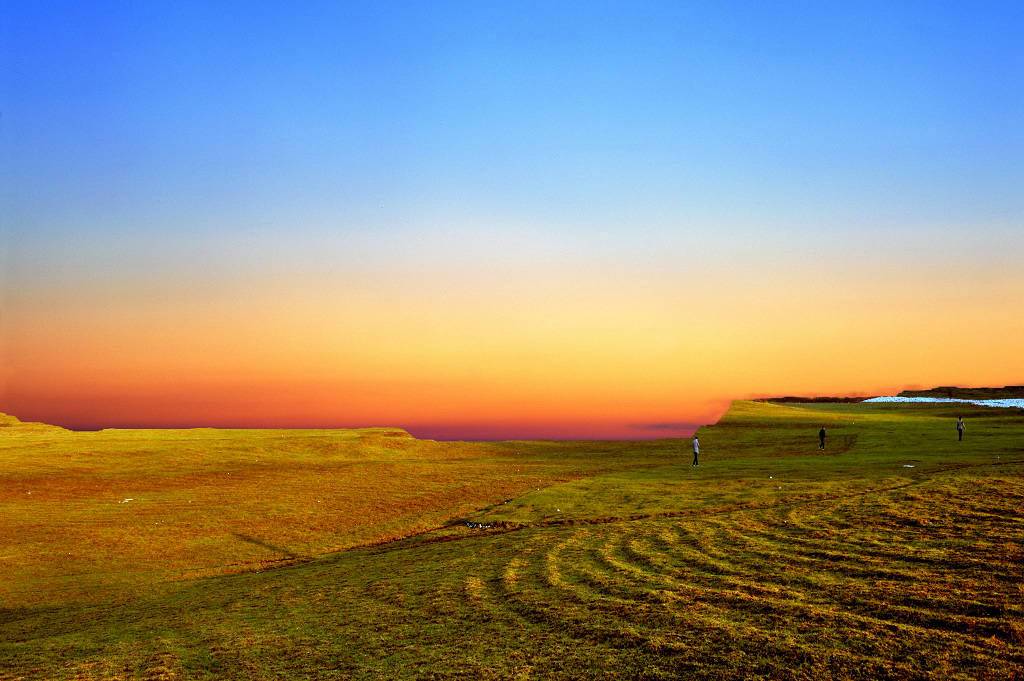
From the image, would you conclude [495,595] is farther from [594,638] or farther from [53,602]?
[53,602]

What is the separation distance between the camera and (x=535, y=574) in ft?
64.0

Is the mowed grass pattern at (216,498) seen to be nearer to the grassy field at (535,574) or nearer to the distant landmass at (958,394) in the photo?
the grassy field at (535,574)

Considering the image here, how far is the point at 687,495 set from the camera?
3566 cm

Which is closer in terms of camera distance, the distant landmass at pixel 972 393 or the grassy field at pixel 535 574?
the grassy field at pixel 535 574

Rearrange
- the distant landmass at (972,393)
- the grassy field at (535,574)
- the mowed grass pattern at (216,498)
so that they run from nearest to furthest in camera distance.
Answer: the grassy field at (535,574)
the mowed grass pattern at (216,498)
the distant landmass at (972,393)

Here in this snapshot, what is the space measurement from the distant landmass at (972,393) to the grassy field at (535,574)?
357 feet

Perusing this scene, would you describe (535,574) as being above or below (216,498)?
above

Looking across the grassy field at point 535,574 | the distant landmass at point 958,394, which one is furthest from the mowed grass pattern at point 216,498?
the distant landmass at point 958,394

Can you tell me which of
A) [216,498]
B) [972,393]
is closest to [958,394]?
[972,393]

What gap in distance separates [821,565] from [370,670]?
11.5 metres

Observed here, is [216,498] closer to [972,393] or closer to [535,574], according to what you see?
[535,574]

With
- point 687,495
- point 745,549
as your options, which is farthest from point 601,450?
point 745,549

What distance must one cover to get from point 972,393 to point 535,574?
518 ft

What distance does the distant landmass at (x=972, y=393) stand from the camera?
141350 mm
